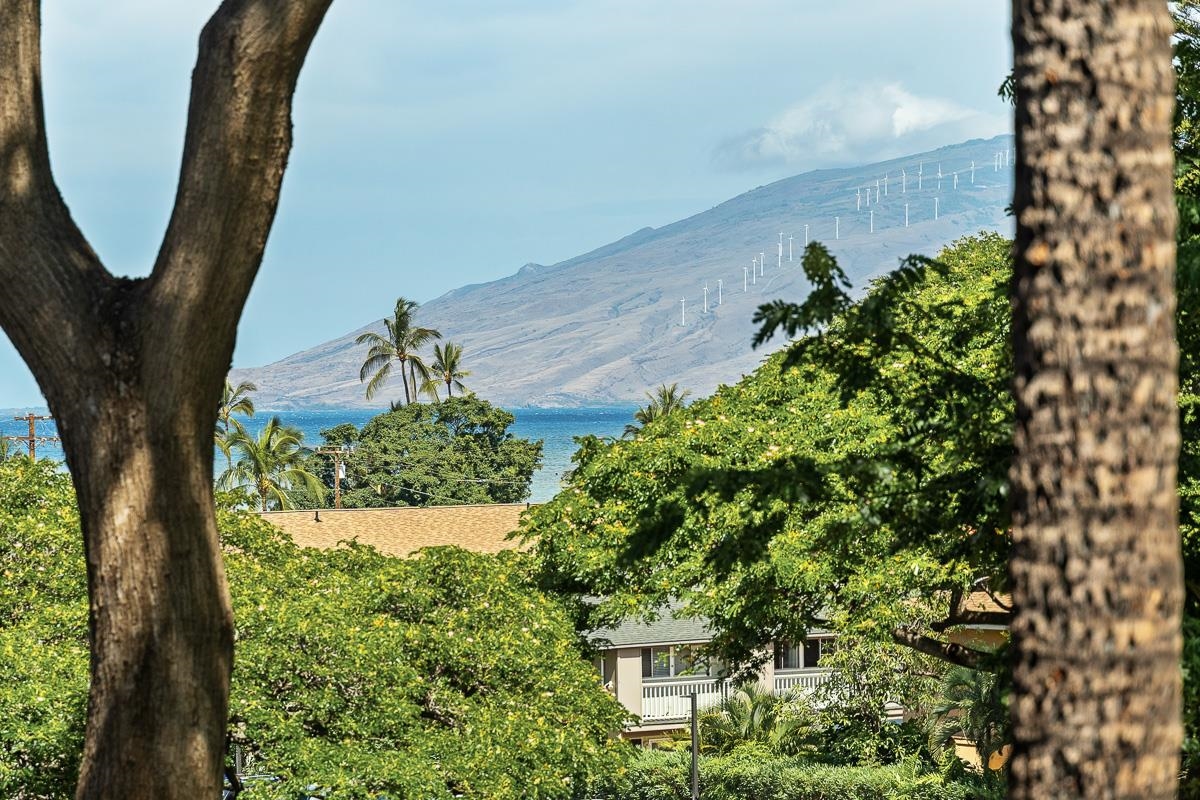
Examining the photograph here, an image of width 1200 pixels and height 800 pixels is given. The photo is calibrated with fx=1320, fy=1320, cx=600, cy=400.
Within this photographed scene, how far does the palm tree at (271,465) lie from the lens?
53.6 meters

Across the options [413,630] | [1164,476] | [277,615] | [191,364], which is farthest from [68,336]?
[413,630]

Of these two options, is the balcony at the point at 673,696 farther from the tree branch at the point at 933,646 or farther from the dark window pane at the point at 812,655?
the tree branch at the point at 933,646

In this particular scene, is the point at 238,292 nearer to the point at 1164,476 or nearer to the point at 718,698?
the point at 1164,476

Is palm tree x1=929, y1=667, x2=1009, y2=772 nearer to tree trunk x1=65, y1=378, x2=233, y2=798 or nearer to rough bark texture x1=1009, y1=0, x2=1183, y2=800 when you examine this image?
tree trunk x1=65, y1=378, x2=233, y2=798

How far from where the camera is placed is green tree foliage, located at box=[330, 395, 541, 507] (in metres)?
56.6

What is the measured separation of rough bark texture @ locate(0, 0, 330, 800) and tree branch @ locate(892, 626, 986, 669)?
11.9 metres

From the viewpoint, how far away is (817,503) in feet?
35.7

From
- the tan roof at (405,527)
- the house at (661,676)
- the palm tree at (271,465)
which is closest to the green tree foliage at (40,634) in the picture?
Answer: the tan roof at (405,527)

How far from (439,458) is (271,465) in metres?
7.27

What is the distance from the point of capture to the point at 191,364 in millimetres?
5355

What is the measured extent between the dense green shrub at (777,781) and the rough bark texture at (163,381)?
1579cm

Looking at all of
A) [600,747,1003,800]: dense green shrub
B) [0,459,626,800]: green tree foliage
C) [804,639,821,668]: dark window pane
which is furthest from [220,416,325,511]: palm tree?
[0,459,626,800]: green tree foliage

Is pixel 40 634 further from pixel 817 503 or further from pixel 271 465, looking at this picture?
pixel 271 465

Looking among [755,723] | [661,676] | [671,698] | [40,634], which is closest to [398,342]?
[661,676]
